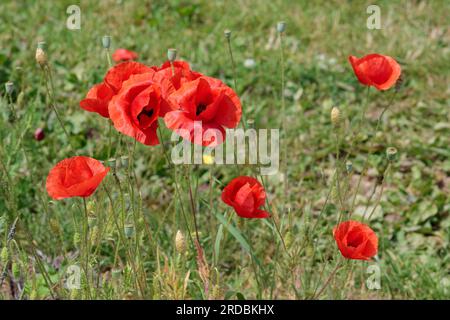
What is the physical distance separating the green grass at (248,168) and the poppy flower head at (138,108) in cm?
36

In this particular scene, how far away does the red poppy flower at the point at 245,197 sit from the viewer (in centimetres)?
151

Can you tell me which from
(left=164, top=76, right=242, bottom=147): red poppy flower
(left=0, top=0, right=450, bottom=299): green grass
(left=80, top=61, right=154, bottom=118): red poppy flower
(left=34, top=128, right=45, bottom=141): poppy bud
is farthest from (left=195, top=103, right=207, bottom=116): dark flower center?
(left=34, top=128, right=45, bottom=141): poppy bud

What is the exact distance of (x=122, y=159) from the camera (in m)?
1.53

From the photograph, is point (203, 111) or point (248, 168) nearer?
point (203, 111)

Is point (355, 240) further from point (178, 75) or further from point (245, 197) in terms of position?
point (178, 75)

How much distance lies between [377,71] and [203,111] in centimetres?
48

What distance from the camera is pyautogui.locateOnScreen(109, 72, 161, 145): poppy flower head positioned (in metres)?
1.38

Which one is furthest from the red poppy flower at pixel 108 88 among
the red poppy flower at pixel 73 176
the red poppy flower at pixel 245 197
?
the red poppy flower at pixel 245 197

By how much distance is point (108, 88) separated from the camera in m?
1.50

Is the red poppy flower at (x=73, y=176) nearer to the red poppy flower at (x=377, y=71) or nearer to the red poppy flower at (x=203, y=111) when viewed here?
the red poppy flower at (x=203, y=111)

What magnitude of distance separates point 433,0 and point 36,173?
2.42 m

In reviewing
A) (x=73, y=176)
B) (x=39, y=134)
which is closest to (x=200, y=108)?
(x=73, y=176)
